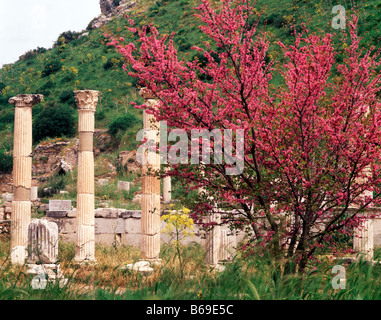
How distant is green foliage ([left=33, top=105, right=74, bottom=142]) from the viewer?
1617 inches

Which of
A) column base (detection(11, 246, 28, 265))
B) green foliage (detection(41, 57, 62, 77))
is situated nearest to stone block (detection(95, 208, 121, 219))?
column base (detection(11, 246, 28, 265))

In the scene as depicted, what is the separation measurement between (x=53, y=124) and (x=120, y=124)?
4.96 m

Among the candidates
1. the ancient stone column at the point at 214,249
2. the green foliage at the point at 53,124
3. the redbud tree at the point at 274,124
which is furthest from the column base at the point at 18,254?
the green foliage at the point at 53,124

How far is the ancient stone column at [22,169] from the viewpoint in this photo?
16.3m

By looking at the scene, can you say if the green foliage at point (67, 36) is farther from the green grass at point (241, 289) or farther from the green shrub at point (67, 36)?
the green grass at point (241, 289)

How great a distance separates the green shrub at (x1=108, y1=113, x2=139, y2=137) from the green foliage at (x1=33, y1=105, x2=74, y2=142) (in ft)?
10.9

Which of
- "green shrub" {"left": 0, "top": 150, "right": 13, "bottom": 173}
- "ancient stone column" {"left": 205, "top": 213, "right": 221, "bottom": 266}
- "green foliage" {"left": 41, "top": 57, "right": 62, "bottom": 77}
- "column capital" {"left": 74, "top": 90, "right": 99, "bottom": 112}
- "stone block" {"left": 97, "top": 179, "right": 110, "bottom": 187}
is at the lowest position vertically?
"ancient stone column" {"left": 205, "top": 213, "right": 221, "bottom": 266}

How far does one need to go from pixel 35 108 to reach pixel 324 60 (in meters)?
41.7

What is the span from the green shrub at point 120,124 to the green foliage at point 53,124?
3.32 m

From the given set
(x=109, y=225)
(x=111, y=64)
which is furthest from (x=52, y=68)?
(x=109, y=225)

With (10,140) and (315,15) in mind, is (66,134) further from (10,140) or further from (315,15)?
(315,15)

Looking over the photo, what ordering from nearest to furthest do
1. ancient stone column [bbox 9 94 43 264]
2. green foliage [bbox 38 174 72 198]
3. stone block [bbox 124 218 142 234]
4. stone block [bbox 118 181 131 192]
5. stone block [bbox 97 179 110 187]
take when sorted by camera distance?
ancient stone column [bbox 9 94 43 264]
stone block [bbox 124 218 142 234]
stone block [bbox 118 181 131 192]
green foliage [bbox 38 174 72 198]
stone block [bbox 97 179 110 187]

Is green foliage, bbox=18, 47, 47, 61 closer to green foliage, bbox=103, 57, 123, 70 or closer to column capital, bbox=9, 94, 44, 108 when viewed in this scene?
green foliage, bbox=103, 57, 123, 70

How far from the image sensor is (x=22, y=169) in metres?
16.7
